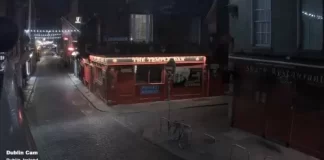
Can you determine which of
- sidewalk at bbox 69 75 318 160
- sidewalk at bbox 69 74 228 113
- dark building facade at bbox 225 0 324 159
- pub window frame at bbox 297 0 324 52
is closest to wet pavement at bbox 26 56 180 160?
sidewalk at bbox 69 75 318 160

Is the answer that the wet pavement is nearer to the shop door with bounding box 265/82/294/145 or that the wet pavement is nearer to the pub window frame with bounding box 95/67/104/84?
the pub window frame with bounding box 95/67/104/84

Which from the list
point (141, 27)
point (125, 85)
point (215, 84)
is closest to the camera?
point (125, 85)

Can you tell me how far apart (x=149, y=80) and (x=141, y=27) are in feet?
25.7

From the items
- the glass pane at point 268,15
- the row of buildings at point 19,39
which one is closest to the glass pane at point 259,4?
the glass pane at point 268,15

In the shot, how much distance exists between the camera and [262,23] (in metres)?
15.2

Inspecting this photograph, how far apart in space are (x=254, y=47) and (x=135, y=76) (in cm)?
1044

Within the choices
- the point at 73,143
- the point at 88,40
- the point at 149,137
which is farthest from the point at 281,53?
the point at 88,40

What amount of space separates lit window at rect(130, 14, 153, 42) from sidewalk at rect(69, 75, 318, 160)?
6.67 metres

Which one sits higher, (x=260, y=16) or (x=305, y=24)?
(x=260, y=16)

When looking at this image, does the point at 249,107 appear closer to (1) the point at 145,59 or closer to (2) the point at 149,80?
(1) the point at 145,59

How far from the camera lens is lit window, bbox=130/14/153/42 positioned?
100 ft

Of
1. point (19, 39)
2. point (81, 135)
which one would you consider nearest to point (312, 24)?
point (81, 135)

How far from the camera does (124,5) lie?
100.0 ft

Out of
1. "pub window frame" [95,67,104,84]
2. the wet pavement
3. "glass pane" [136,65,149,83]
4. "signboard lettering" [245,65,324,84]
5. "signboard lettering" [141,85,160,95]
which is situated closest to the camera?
"signboard lettering" [245,65,324,84]
